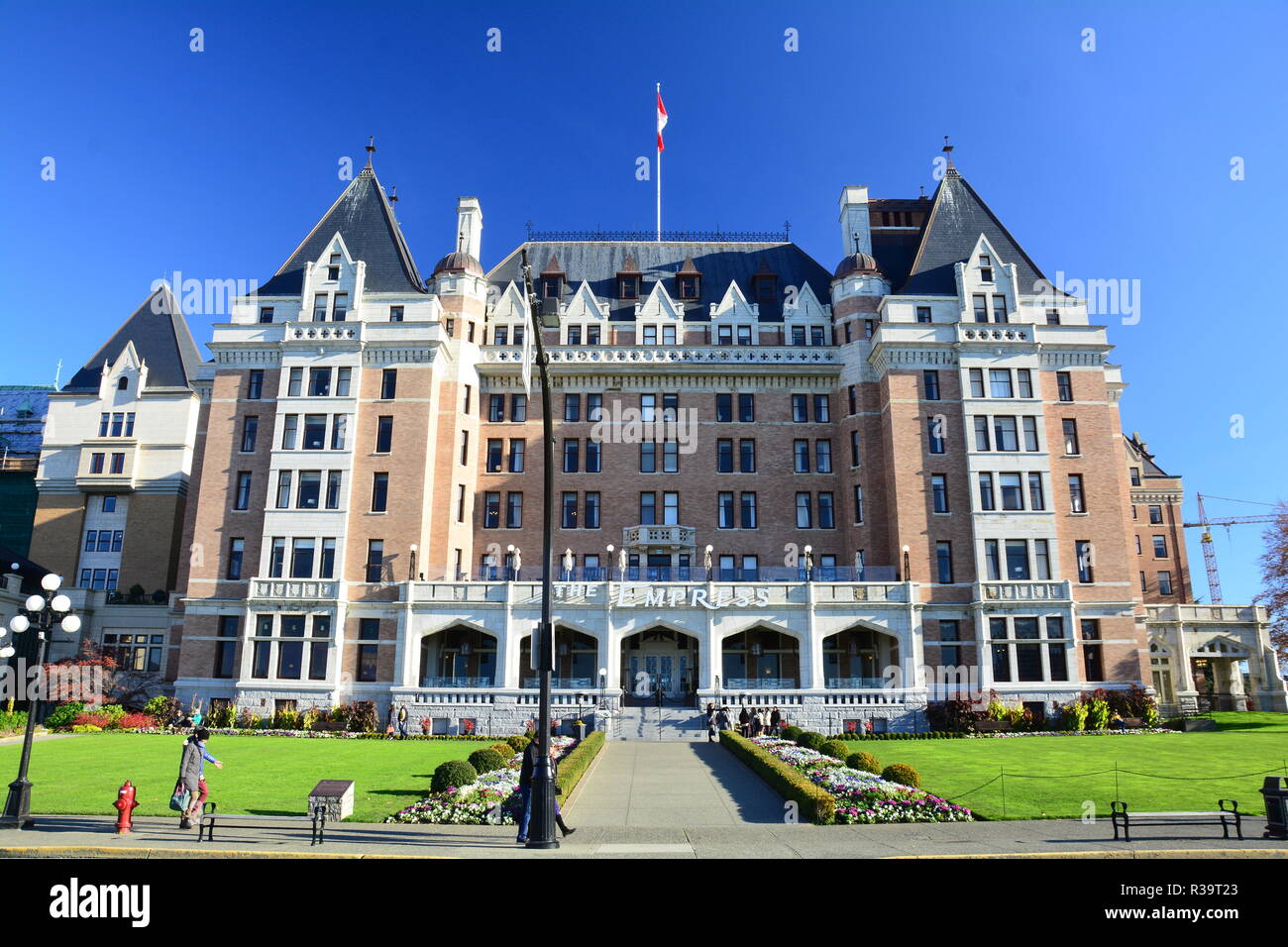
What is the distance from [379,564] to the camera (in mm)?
43844

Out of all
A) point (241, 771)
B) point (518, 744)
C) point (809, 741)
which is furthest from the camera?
point (809, 741)

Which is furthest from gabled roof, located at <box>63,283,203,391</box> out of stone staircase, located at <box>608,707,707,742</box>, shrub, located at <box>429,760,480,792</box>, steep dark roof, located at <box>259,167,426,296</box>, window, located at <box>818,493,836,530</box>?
shrub, located at <box>429,760,480,792</box>

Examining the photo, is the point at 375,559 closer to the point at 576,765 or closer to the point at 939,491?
the point at 576,765

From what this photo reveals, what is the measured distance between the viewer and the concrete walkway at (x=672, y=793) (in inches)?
721

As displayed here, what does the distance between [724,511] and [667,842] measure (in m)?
34.8

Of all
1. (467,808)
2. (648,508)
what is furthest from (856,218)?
(467,808)

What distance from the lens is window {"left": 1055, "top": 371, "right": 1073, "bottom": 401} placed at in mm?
46469

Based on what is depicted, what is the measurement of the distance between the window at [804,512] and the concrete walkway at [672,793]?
19.9 m

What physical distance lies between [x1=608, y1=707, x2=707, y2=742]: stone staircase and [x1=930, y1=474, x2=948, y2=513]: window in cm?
1705

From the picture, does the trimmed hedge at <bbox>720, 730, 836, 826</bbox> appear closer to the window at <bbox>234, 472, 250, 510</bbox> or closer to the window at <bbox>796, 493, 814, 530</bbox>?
the window at <bbox>796, 493, 814, 530</bbox>

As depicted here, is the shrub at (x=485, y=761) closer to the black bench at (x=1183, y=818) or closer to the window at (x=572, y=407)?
the black bench at (x=1183, y=818)

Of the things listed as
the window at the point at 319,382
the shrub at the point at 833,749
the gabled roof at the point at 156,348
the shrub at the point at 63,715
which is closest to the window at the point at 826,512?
the shrub at the point at 833,749

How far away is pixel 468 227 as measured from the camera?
171ft
